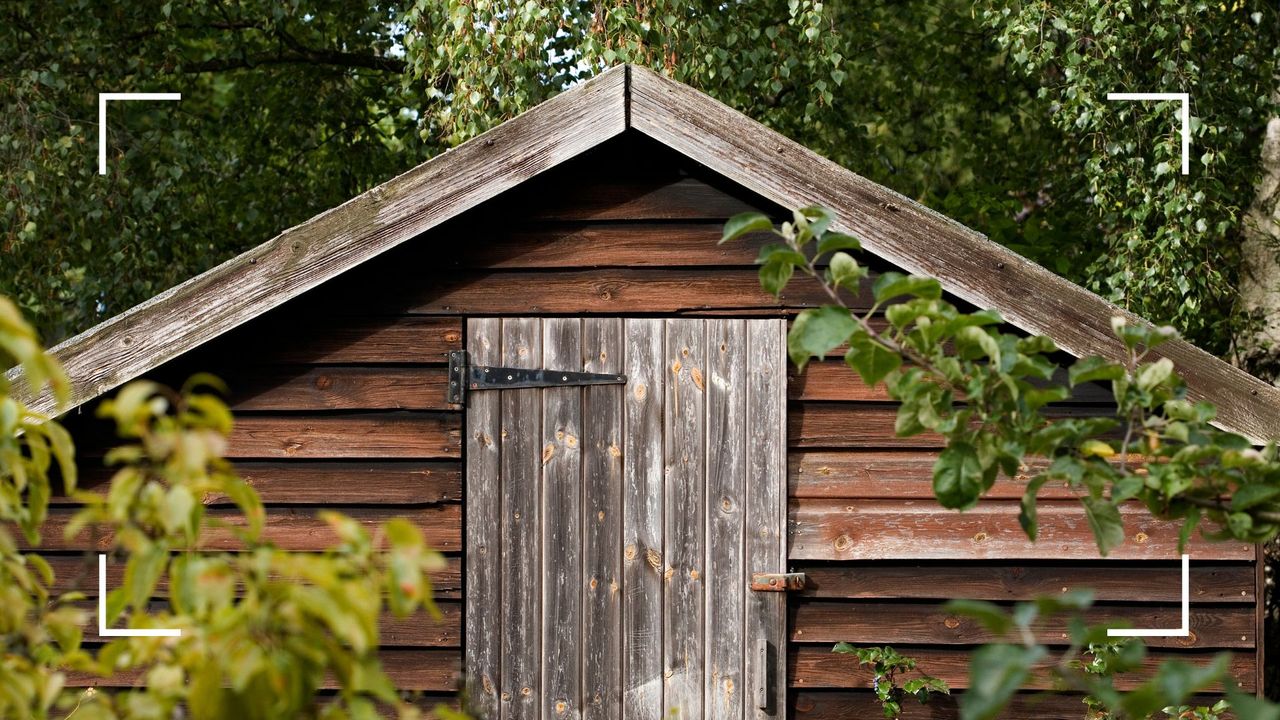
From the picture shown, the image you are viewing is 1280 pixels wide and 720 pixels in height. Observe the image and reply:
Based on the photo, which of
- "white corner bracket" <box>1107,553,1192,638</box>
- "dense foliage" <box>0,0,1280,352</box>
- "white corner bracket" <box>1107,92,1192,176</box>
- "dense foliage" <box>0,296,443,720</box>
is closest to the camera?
"dense foliage" <box>0,296,443,720</box>

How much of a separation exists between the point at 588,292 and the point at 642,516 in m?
0.86

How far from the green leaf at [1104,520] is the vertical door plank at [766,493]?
86.1 inches

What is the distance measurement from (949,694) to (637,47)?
426 cm

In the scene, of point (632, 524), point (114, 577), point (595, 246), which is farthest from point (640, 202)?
point (114, 577)

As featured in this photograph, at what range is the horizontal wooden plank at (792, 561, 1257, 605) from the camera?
4.56 metres

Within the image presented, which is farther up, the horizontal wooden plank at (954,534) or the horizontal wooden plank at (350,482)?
the horizontal wooden plank at (350,482)

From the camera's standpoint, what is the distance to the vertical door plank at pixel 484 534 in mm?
4520

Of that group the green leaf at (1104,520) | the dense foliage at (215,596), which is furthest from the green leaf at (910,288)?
the dense foliage at (215,596)

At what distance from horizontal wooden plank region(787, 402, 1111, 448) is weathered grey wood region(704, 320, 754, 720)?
222 millimetres

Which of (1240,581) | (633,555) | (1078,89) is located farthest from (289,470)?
(1078,89)

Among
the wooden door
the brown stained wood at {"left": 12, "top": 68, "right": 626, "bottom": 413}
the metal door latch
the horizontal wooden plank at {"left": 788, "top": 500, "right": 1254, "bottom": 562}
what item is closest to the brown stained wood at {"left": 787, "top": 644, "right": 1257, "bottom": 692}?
the wooden door

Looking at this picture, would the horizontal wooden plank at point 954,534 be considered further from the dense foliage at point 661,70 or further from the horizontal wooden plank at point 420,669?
the dense foliage at point 661,70

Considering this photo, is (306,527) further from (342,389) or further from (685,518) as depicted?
(685,518)

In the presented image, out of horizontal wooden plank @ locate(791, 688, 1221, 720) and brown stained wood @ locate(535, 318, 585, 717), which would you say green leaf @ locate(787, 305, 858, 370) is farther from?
horizontal wooden plank @ locate(791, 688, 1221, 720)
